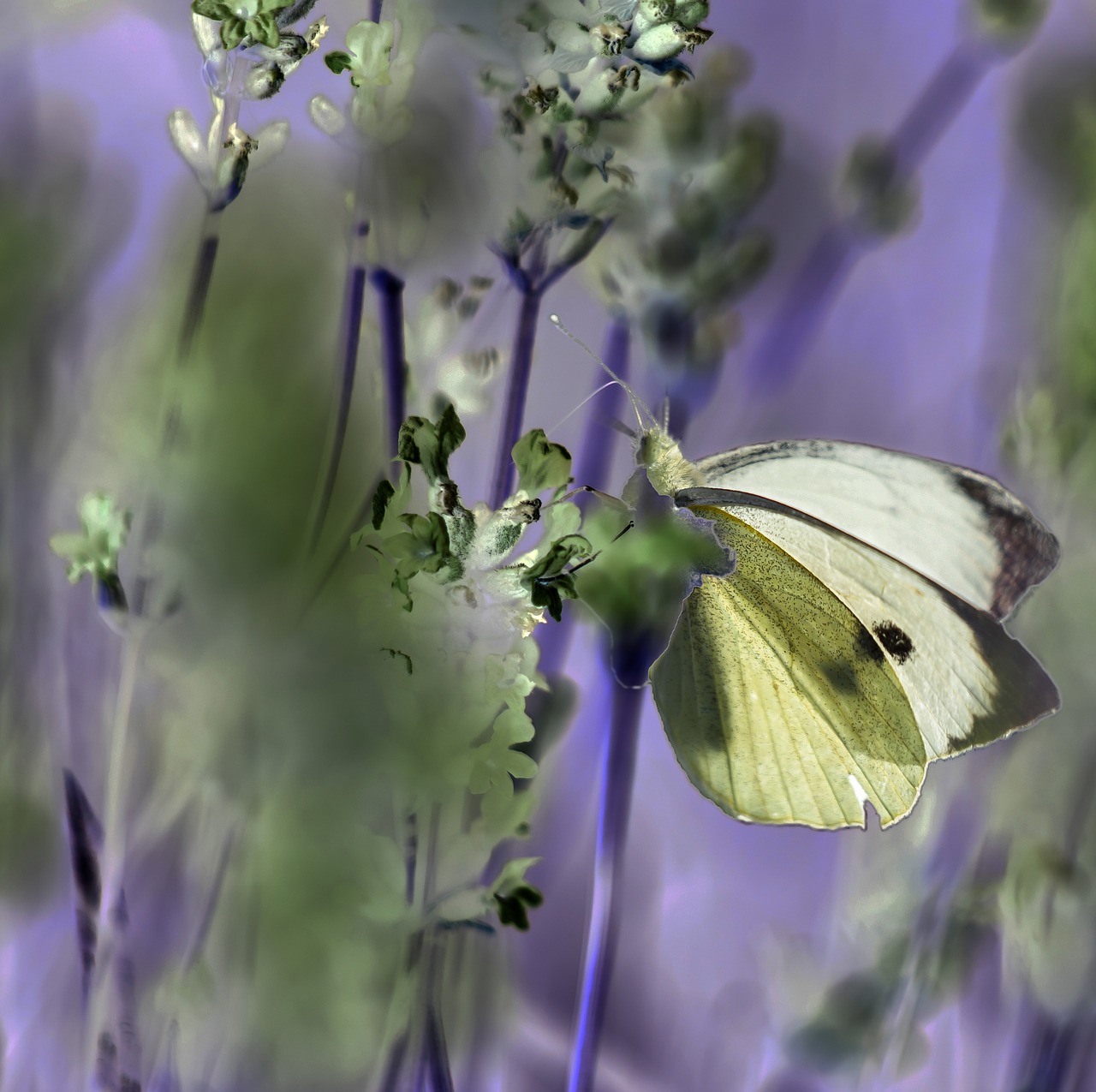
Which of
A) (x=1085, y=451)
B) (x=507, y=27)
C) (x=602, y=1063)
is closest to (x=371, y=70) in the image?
(x=507, y=27)

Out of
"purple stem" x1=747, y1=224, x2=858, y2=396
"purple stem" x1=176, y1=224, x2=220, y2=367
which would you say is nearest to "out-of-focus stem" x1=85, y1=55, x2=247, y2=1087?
"purple stem" x1=176, y1=224, x2=220, y2=367

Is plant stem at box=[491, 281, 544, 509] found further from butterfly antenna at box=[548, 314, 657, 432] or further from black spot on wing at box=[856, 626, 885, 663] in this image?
black spot on wing at box=[856, 626, 885, 663]

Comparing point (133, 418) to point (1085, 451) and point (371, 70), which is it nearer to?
point (371, 70)

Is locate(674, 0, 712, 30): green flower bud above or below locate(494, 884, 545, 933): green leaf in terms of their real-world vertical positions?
above

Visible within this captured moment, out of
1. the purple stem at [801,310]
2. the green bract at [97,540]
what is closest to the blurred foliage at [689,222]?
the purple stem at [801,310]

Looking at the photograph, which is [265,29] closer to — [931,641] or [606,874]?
[606,874]

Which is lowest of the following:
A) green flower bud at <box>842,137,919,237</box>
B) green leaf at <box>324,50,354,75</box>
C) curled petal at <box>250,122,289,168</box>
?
curled petal at <box>250,122,289,168</box>

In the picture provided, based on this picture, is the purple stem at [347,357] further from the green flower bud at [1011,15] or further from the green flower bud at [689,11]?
the green flower bud at [1011,15]

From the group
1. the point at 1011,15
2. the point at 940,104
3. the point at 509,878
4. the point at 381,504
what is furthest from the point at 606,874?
the point at 940,104
